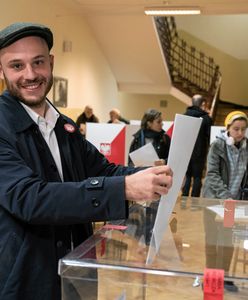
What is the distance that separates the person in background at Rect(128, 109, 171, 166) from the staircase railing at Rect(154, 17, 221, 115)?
4.92 metres

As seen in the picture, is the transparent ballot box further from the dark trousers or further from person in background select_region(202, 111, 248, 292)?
the dark trousers

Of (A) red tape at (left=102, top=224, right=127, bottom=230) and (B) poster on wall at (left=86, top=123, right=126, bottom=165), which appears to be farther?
(B) poster on wall at (left=86, top=123, right=126, bottom=165)

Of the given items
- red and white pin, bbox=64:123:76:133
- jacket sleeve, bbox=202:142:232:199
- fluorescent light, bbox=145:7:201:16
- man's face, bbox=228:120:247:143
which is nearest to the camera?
red and white pin, bbox=64:123:76:133

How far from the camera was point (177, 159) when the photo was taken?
3.49 ft

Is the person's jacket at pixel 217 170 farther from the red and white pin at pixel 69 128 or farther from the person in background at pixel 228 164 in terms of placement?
the red and white pin at pixel 69 128

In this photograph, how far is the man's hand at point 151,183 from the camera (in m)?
1.02

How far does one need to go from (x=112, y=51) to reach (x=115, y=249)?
29.9 ft

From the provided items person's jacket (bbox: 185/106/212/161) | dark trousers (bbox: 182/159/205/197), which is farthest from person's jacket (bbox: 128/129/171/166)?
dark trousers (bbox: 182/159/205/197)

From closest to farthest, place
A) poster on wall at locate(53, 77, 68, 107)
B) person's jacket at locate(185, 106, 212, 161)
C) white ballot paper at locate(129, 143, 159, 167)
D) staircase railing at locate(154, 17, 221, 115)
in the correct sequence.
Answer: white ballot paper at locate(129, 143, 159, 167) < person's jacket at locate(185, 106, 212, 161) < poster on wall at locate(53, 77, 68, 107) < staircase railing at locate(154, 17, 221, 115)

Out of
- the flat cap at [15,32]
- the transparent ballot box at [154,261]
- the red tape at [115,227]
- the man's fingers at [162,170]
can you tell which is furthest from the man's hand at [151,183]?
the flat cap at [15,32]

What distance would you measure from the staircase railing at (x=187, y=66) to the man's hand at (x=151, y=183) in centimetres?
883

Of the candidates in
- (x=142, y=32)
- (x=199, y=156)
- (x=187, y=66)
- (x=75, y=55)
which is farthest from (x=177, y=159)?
(x=187, y=66)

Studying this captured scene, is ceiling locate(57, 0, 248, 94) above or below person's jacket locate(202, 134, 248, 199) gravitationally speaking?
above

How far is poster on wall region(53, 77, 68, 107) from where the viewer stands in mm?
7611
